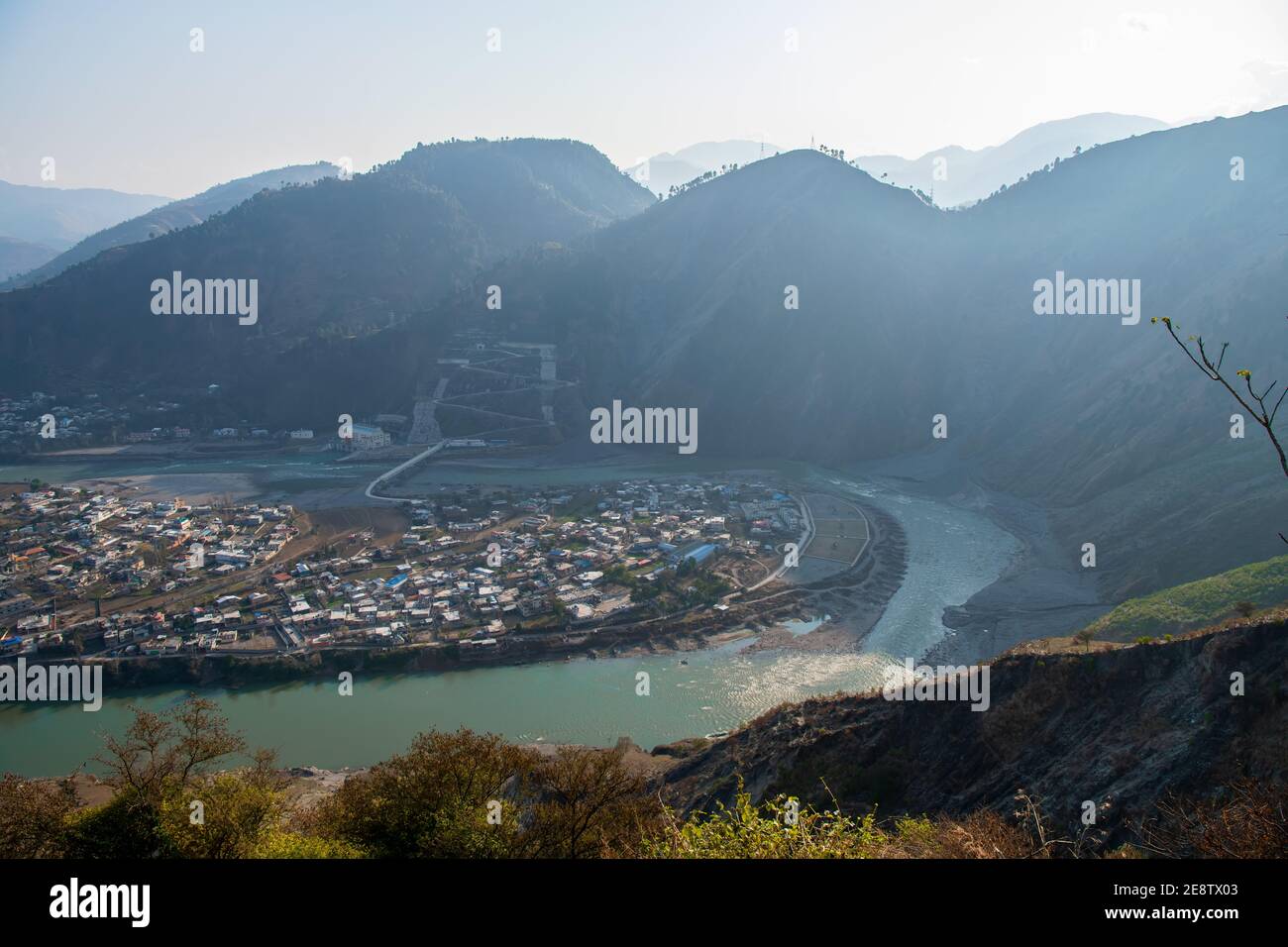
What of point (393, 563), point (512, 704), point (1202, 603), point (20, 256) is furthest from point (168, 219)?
point (1202, 603)

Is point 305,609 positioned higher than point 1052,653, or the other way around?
point 1052,653

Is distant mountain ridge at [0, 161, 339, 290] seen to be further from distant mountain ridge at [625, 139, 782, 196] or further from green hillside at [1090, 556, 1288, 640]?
green hillside at [1090, 556, 1288, 640]

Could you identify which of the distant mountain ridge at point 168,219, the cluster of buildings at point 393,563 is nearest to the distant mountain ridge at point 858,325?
the cluster of buildings at point 393,563

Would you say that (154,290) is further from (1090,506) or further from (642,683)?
(1090,506)

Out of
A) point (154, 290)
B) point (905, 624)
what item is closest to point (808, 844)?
point (905, 624)

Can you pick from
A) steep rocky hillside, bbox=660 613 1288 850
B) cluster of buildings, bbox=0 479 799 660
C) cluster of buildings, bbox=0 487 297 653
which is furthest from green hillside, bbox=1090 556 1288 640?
cluster of buildings, bbox=0 487 297 653

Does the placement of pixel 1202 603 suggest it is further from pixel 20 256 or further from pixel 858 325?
pixel 20 256
